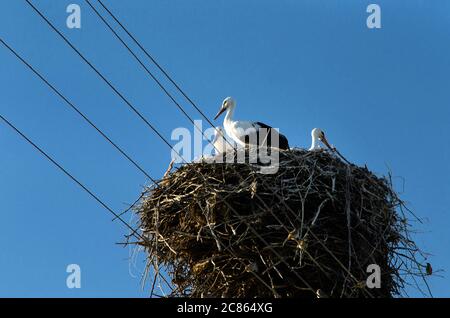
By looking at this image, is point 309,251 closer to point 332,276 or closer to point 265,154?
point 332,276

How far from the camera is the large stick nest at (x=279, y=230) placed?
31.9 ft

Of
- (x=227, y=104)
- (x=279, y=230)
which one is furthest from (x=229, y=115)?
(x=279, y=230)

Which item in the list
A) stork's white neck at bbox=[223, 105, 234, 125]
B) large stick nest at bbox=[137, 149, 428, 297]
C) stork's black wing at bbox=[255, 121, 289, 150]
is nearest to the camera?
large stick nest at bbox=[137, 149, 428, 297]

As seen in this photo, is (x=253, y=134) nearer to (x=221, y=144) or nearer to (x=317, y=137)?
(x=221, y=144)

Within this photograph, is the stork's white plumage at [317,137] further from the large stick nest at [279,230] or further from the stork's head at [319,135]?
the large stick nest at [279,230]

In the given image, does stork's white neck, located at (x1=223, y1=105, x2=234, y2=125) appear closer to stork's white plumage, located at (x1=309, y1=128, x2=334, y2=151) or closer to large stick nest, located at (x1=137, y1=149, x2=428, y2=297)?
stork's white plumage, located at (x1=309, y1=128, x2=334, y2=151)

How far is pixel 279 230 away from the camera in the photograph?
9766mm

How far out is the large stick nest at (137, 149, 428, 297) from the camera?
383 inches

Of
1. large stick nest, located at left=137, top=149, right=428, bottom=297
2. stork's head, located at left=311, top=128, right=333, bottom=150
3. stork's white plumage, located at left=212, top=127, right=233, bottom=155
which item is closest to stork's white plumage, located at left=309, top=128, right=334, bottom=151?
stork's head, located at left=311, top=128, right=333, bottom=150

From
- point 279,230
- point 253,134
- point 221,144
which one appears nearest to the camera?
point 279,230

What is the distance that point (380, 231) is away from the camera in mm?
9969

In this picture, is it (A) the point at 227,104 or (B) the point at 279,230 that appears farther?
(A) the point at 227,104

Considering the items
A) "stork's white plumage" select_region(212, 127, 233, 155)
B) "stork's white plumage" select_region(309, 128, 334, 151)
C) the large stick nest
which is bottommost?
the large stick nest
